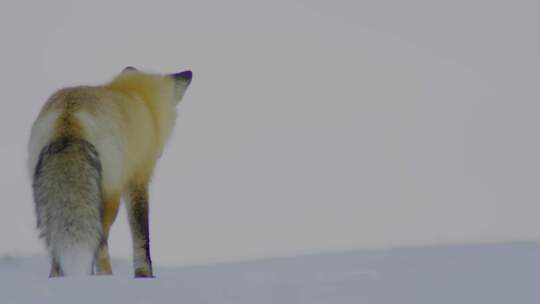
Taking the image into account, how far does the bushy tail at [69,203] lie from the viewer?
5.98 m

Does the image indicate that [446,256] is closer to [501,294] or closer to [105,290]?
[501,294]

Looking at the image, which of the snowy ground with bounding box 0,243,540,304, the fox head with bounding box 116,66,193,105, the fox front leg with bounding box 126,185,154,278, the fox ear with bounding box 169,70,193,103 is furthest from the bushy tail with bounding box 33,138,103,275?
the fox ear with bounding box 169,70,193,103

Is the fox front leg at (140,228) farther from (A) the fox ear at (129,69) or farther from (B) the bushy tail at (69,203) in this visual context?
(A) the fox ear at (129,69)

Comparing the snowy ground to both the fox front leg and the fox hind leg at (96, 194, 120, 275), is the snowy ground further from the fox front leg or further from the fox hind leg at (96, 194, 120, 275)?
the fox front leg

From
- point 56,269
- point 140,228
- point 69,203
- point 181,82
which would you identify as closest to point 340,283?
point 69,203

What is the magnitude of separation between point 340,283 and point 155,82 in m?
3.90

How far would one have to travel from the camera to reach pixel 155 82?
8445mm

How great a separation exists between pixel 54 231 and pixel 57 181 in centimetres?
36

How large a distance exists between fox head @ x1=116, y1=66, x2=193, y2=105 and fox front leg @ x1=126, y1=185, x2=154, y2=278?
117 centimetres

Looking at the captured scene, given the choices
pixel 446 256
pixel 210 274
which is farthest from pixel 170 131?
pixel 446 256

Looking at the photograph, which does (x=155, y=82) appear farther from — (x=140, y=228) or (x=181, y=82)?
(x=140, y=228)

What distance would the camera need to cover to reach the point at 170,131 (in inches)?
335

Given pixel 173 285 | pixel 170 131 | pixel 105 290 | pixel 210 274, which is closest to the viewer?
pixel 105 290

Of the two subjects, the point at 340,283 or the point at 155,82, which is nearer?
the point at 340,283
